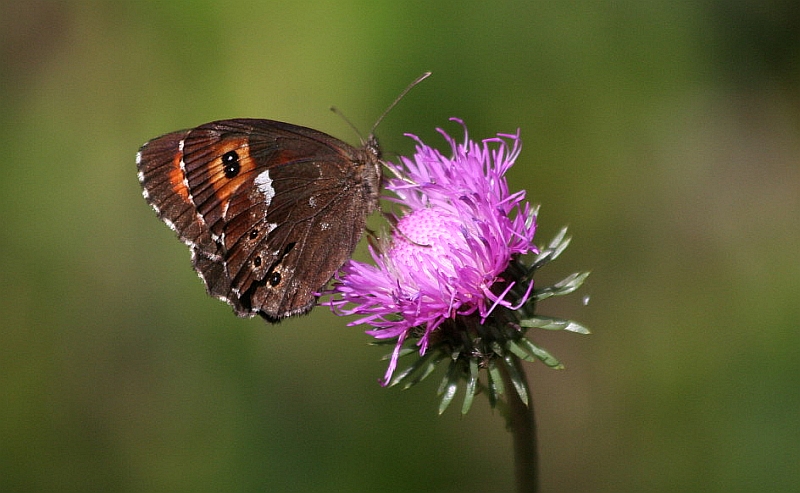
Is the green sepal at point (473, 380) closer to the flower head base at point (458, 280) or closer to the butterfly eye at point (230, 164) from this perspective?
the flower head base at point (458, 280)

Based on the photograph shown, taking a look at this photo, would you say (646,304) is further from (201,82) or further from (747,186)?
(201,82)

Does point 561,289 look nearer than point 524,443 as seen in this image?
A: No

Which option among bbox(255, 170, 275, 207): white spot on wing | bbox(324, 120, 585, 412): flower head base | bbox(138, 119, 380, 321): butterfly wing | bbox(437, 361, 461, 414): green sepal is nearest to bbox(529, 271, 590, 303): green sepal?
bbox(324, 120, 585, 412): flower head base

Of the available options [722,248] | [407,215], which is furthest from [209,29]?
[722,248]

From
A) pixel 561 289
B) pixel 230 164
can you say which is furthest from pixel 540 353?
pixel 230 164

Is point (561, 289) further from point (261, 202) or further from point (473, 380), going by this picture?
point (261, 202)

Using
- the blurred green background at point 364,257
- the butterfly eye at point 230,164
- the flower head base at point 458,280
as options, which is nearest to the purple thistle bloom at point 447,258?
the flower head base at point 458,280
